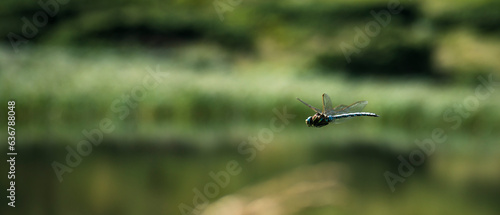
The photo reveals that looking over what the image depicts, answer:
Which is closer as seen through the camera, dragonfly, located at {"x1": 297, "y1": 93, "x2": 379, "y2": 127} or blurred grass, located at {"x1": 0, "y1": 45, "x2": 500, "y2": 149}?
dragonfly, located at {"x1": 297, "y1": 93, "x2": 379, "y2": 127}

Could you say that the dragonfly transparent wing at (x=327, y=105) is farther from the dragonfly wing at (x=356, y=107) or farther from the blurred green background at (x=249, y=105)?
the blurred green background at (x=249, y=105)

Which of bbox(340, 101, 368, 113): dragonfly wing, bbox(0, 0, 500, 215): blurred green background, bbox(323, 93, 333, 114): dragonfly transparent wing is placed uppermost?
bbox(0, 0, 500, 215): blurred green background

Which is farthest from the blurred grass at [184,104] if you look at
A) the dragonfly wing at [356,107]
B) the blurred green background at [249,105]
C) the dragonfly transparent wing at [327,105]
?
the dragonfly wing at [356,107]

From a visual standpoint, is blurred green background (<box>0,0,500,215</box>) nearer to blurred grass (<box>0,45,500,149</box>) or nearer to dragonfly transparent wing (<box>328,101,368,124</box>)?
blurred grass (<box>0,45,500,149</box>)

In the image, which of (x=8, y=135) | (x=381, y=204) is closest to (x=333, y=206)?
(x=381, y=204)

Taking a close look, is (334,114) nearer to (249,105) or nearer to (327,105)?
(327,105)

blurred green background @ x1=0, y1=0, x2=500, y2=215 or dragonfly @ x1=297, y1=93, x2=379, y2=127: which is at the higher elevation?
blurred green background @ x1=0, y1=0, x2=500, y2=215

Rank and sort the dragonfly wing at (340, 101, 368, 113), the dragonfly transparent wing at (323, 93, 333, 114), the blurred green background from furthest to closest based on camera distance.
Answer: the blurred green background
the dragonfly transparent wing at (323, 93, 333, 114)
the dragonfly wing at (340, 101, 368, 113)

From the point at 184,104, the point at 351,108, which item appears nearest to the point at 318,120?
the point at 351,108

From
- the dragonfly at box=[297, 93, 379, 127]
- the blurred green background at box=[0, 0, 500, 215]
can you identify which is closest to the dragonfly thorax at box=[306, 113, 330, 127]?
the dragonfly at box=[297, 93, 379, 127]
